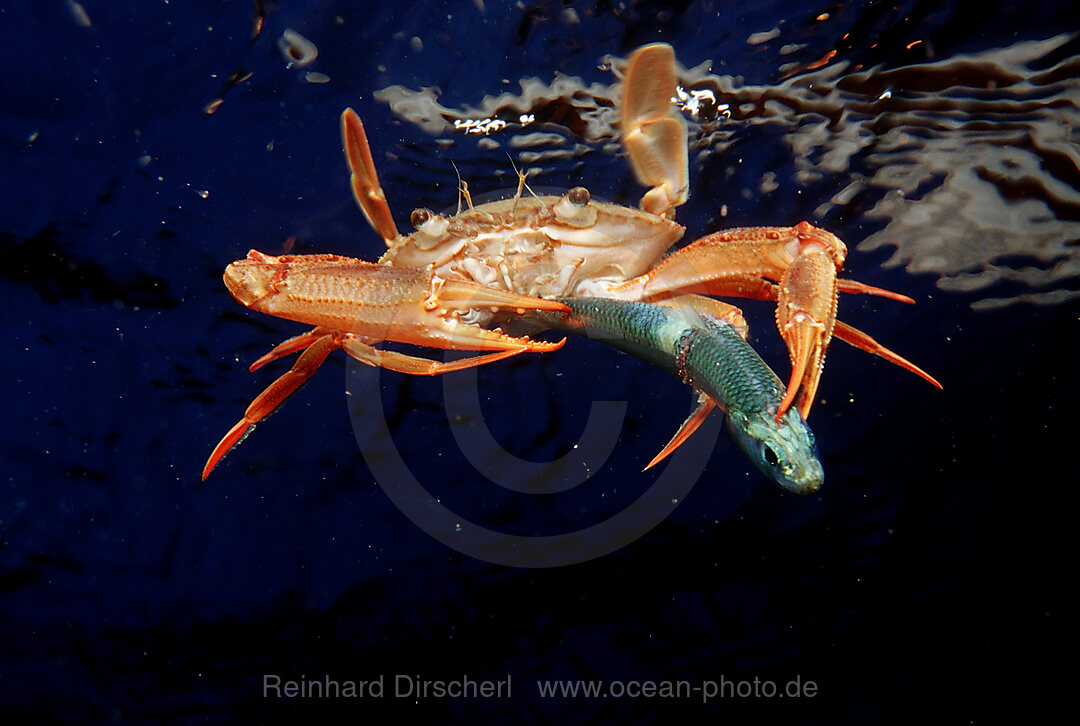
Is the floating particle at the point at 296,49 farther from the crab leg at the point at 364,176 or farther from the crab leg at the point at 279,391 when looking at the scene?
the crab leg at the point at 279,391

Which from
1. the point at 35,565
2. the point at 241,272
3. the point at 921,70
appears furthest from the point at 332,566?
the point at 921,70

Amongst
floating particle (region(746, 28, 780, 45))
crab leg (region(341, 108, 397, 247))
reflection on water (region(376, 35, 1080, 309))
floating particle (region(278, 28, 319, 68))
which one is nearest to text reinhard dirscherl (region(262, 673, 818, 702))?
reflection on water (region(376, 35, 1080, 309))

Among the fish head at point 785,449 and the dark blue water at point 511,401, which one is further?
the dark blue water at point 511,401

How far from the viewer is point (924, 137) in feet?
17.2

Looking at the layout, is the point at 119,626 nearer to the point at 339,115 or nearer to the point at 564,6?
the point at 339,115

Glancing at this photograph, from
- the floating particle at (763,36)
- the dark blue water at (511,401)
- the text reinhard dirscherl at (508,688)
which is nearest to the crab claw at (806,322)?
the floating particle at (763,36)

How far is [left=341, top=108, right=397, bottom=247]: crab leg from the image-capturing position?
407 cm

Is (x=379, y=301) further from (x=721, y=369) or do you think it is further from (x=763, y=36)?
(x=763, y=36)

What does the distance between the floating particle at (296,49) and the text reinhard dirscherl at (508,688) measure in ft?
22.5

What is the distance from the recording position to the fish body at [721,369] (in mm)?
2436

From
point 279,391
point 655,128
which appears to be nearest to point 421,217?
point 279,391

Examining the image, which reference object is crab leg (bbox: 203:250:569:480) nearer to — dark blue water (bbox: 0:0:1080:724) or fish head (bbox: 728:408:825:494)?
fish head (bbox: 728:408:825:494)

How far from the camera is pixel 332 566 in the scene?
699 centimetres

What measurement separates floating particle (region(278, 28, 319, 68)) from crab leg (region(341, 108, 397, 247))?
0.50m
